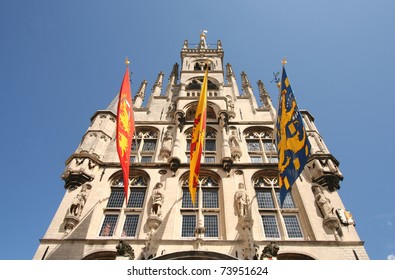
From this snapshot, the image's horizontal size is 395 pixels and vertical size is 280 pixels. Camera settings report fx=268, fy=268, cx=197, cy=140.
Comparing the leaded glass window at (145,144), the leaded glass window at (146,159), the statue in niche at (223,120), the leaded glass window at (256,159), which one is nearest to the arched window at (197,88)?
the statue in niche at (223,120)

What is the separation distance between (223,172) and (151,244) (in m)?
6.54

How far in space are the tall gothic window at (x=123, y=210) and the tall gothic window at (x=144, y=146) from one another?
8.12 feet

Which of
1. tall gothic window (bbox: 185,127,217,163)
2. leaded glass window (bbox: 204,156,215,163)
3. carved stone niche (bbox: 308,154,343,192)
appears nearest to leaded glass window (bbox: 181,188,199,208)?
tall gothic window (bbox: 185,127,217,163)

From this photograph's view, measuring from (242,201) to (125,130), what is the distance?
23.9 ft

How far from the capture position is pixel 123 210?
1515 cm

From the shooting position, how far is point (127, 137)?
14273mm

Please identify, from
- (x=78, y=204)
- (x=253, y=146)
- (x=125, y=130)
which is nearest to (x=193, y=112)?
(x=253, y=146)

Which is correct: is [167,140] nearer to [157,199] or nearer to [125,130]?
[125,130]

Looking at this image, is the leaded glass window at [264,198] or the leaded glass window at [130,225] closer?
the leaded glass window at [130,225]

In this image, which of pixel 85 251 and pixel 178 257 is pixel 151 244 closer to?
pixel 178 257

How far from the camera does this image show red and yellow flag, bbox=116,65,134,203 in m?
12.4

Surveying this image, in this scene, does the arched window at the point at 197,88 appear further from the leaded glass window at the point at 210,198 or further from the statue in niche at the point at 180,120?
the leaded glass window at the point at 210,198

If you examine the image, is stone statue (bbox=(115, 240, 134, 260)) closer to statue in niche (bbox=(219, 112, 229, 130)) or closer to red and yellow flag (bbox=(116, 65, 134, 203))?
red and yellow flag (bbox=(116, 65, 134, 203))

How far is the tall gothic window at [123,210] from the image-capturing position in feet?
46.4
